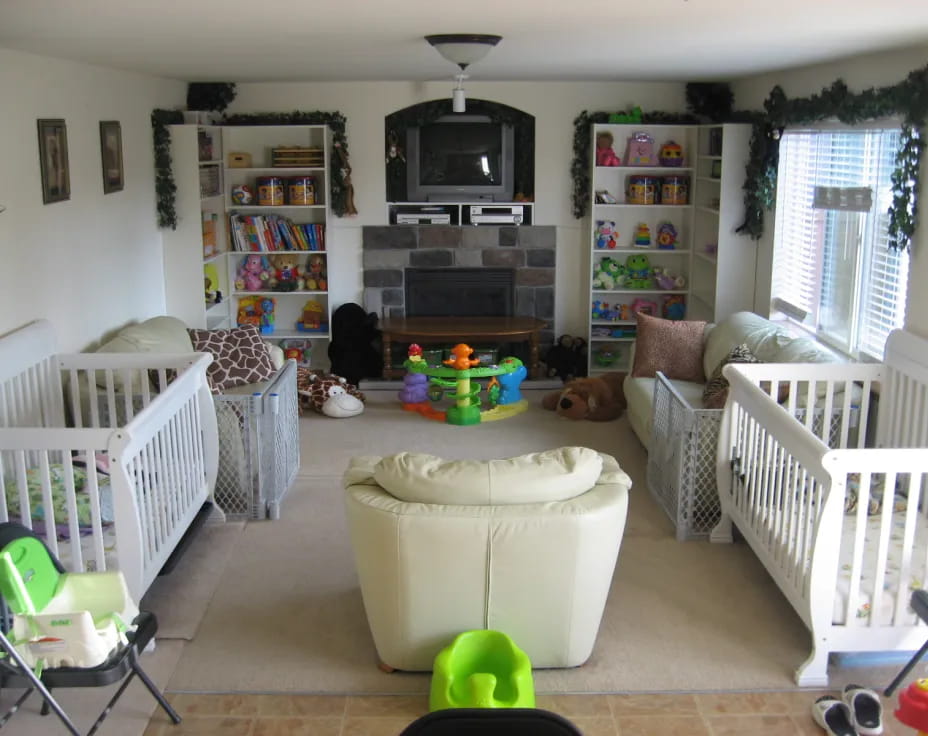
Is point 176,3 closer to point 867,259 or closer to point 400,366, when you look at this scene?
point 867,259

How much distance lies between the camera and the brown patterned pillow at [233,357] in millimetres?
5965

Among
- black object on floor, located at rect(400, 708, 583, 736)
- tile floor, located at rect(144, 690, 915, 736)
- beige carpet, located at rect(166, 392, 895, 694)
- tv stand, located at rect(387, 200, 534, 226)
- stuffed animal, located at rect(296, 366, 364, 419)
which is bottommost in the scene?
tile floor, located at rect(144, 690, 915, 736)

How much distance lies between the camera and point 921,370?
4.17 meters

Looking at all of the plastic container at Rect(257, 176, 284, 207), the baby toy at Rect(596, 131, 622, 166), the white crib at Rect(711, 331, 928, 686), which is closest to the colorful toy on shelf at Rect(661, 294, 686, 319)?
the baby toy at Rect(596, 131, 622, 166)

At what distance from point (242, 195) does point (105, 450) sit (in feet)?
14.5

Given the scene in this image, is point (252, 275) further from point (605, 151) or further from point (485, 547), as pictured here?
point (485, 547)

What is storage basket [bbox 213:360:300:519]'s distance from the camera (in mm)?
4715

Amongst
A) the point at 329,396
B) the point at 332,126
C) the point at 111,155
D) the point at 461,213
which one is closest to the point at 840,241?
the point at 461,213

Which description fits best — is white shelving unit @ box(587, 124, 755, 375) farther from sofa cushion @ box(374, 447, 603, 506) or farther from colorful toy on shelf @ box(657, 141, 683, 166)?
sofa cushion @ box(374, 447, 603, 506)

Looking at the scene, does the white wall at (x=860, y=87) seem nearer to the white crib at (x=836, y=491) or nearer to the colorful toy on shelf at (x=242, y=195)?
the white crib at (x=836, y=491)

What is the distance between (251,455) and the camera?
474 cm

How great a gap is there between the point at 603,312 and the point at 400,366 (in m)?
1.56

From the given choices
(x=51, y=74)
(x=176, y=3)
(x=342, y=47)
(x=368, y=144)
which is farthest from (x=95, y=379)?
(x=368, y=144)

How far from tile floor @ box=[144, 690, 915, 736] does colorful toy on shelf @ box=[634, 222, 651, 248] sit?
4.77 metres
